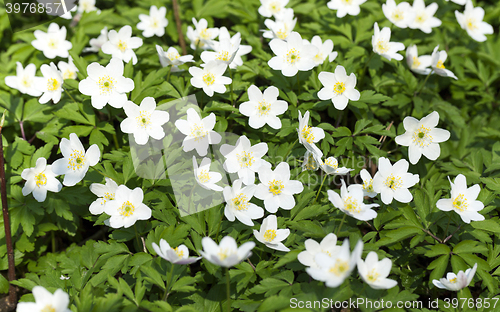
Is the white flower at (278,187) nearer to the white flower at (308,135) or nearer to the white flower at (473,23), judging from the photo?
the white flower at (308,135)

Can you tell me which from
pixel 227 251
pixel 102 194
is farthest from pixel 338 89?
pixel 102 194

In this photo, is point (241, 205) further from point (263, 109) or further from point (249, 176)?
point (263, 109)

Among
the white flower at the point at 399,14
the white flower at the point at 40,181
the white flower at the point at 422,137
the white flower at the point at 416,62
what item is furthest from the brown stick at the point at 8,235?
the white flower at the point at 399,14

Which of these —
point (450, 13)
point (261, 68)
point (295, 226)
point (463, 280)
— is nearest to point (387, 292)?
point (463, 280)

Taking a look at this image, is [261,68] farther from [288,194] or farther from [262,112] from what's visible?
[288,194]

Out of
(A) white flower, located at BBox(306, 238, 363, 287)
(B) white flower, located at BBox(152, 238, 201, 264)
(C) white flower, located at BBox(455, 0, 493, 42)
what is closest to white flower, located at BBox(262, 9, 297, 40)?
(C) white flower, located at BBox(455, 0, 493, 42)

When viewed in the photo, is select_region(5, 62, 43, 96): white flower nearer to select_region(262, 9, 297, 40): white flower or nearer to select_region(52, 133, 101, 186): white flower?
select_region(52, 133, 101, 186): white flower
